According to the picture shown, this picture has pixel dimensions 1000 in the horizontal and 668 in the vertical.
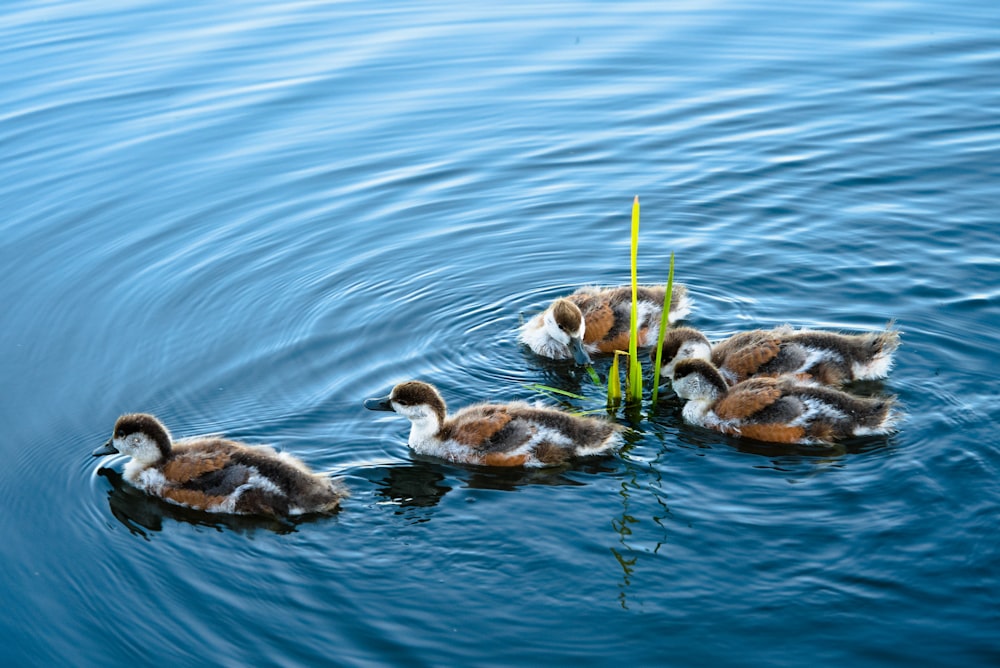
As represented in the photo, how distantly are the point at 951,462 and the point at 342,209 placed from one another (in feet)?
23.9

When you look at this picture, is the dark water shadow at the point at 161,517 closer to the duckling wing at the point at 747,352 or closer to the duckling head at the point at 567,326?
the duckling head at the point at 567,326

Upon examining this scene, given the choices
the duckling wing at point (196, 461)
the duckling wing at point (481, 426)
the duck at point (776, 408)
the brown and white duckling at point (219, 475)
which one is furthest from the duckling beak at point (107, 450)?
the duck at point (776, 408)

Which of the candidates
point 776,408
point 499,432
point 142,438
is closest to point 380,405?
point 499,432

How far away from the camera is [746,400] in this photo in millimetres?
8414

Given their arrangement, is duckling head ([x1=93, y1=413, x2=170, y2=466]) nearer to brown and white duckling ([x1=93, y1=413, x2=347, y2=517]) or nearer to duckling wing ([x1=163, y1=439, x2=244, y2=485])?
brown and white duckling ([x1=93, y1=413, x2=347, y2=517])

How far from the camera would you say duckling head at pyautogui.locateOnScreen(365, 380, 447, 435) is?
8.39m

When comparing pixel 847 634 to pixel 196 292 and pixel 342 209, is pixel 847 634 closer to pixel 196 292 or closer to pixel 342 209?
pixel 196 292

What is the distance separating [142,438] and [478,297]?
3.74m

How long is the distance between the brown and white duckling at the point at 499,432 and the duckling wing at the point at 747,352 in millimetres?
1352

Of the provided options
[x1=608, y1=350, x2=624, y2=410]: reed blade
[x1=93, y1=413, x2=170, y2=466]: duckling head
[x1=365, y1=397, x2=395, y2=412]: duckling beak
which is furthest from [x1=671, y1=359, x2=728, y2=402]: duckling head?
[x1=93, y1=413, x2=170, y2=466]: duckling head

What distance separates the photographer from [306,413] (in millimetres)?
8977

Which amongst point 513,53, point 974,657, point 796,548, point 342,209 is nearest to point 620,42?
point 513,53

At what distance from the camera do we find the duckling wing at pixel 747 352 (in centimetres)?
910

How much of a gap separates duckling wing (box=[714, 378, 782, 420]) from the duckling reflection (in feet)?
10.3
